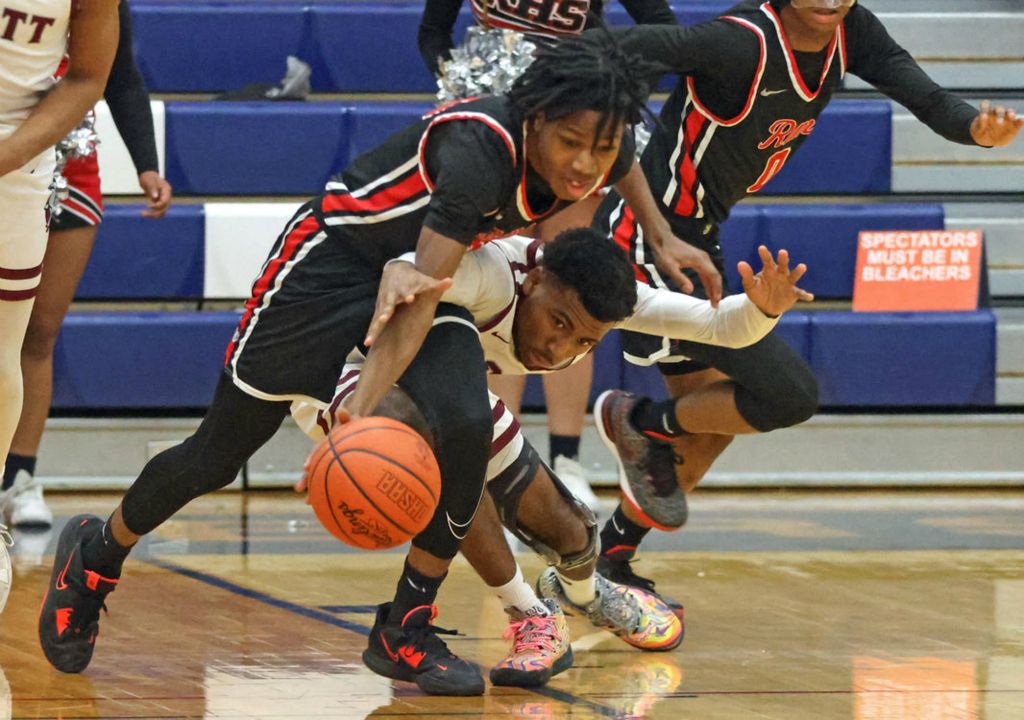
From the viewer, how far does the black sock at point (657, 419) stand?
4.15 metres

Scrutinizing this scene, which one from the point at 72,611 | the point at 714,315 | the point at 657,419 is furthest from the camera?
the point at 657,419

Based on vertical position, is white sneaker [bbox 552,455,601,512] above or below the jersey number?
below

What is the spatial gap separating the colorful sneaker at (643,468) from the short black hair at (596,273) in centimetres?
89

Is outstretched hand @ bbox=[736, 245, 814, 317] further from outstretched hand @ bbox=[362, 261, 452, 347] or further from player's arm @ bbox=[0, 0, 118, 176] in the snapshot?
player's arm @ bbox=[0, 0, 118, 176]

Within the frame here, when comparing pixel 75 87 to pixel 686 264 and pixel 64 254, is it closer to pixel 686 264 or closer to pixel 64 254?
pixel 686 264

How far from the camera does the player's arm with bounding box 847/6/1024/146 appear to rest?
3908 millimetres

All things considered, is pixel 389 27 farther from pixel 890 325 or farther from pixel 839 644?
pixel 839 644

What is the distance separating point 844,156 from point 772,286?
12.4 feet

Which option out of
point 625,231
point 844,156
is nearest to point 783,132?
point 625,231

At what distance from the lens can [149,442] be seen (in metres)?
6.22

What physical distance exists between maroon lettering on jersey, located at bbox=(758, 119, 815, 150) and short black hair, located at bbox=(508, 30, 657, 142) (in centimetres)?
82

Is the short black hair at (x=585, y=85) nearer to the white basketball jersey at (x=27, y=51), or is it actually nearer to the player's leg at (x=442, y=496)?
the player's leg at (x=442, y=496)

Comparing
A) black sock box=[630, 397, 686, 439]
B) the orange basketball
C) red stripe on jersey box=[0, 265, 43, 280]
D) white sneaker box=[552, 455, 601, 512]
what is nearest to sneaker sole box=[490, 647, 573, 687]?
the orange basketball

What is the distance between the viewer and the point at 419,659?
328cm
